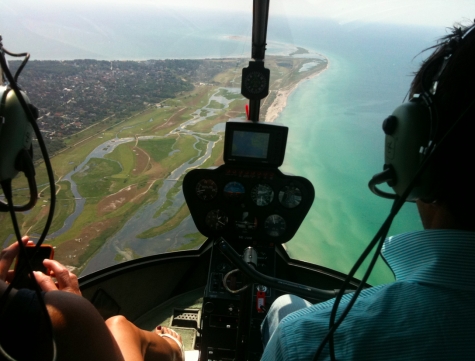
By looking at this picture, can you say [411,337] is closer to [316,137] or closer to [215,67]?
[215,67]

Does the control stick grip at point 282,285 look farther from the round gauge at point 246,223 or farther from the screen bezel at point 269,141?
the round gauge at point 246,223

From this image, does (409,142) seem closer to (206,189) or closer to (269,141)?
(269,141)

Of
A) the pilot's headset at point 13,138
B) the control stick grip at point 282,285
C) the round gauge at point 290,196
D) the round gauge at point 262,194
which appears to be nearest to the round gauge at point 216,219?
the round gauge at point 262,194

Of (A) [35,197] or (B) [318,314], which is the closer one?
(B) [318,314]

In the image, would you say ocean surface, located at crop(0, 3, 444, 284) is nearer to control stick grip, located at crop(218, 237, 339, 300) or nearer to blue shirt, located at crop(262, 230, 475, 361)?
control stick grip, located at crop(218, 237, 339, 300)

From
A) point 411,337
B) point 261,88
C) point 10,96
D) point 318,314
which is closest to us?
point 411,337

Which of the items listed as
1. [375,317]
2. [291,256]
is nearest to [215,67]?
[291,256]
